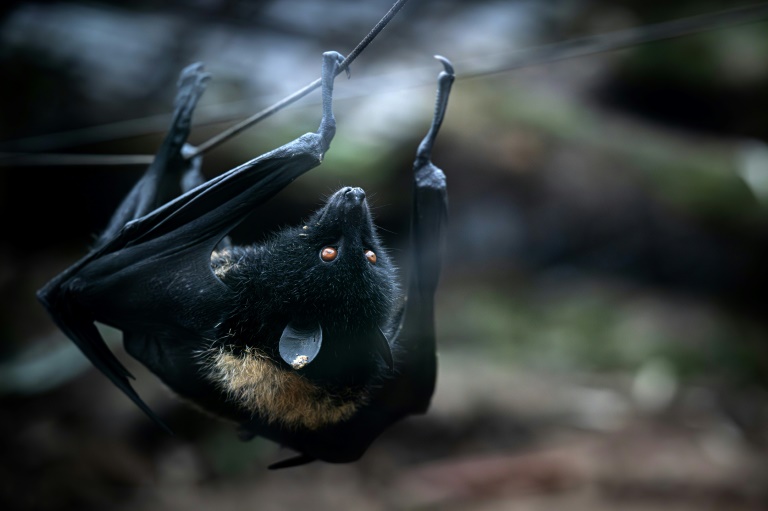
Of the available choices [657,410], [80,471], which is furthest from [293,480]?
[657,410]

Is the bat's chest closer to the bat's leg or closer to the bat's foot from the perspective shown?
the bat's leg

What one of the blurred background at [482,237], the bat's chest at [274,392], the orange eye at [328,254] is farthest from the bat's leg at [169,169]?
the blurred background at [482,237]

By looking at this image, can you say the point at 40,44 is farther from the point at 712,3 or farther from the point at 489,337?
the point at 712,3

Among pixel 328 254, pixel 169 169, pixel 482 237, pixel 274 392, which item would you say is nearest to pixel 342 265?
pixel 328 254

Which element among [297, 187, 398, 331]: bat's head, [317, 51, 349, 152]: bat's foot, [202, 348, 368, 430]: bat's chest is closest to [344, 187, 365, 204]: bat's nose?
[297, 187, 398, 331]: bat's head

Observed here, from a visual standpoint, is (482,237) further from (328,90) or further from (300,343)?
(328,90)

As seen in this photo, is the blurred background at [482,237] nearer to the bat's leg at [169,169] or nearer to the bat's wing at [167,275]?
the bat's leg at [169,169]
